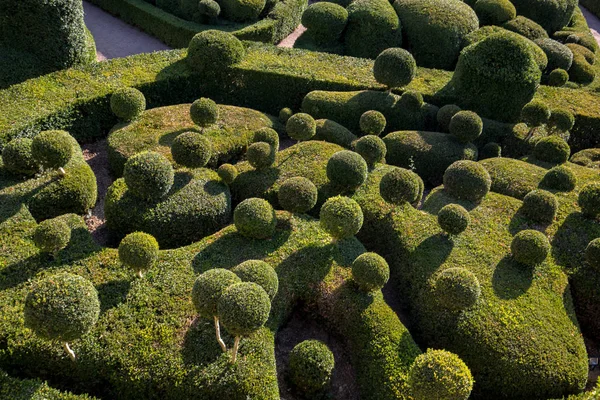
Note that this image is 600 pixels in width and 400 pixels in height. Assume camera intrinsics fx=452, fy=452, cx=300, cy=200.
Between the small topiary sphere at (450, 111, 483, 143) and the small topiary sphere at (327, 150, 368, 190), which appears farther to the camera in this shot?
the small topiary sphere at (450, 111, 483, 143)

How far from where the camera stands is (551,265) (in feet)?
47.1

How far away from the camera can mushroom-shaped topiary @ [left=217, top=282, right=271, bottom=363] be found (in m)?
9.36

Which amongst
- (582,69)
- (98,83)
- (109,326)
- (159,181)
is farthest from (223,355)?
(582,69)

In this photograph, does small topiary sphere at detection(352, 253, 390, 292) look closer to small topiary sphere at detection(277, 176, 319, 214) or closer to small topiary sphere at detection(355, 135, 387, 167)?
small topiary sphere at detection(277, 176, 319, 214)

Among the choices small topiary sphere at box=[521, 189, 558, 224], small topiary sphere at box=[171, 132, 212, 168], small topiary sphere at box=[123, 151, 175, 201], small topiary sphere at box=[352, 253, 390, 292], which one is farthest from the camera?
small topiary sphere at box=[171, 132, 212, 168]

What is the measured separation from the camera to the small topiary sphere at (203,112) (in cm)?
A: 1731

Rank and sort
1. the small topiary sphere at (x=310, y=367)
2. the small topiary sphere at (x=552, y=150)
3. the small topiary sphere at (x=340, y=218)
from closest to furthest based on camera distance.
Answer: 1. the small topiary sphere at (x=310, y=367)
2. the small topiary sphere at (x=340, y=218)
3. the small topiary sphere at (x=552, y=150)

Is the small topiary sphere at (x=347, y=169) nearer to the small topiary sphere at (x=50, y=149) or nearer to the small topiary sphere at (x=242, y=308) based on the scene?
the small topiary sphere at (x=242, y=308)

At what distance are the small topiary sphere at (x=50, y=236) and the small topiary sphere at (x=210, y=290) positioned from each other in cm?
466

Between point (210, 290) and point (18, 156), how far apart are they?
8.61m

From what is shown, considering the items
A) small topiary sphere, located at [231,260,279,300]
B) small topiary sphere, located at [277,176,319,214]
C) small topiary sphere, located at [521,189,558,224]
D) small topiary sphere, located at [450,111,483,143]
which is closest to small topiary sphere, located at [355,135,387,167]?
small topiary sphere, located at [277,176,319,214]

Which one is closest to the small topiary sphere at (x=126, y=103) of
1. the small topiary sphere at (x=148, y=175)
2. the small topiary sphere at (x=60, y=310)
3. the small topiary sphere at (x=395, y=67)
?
the small topiary sphere at (x=148, y=175)

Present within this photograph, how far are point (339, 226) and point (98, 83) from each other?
42.6 feet

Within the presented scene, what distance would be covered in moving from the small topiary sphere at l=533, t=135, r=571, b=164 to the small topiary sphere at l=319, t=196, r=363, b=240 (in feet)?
32.7
